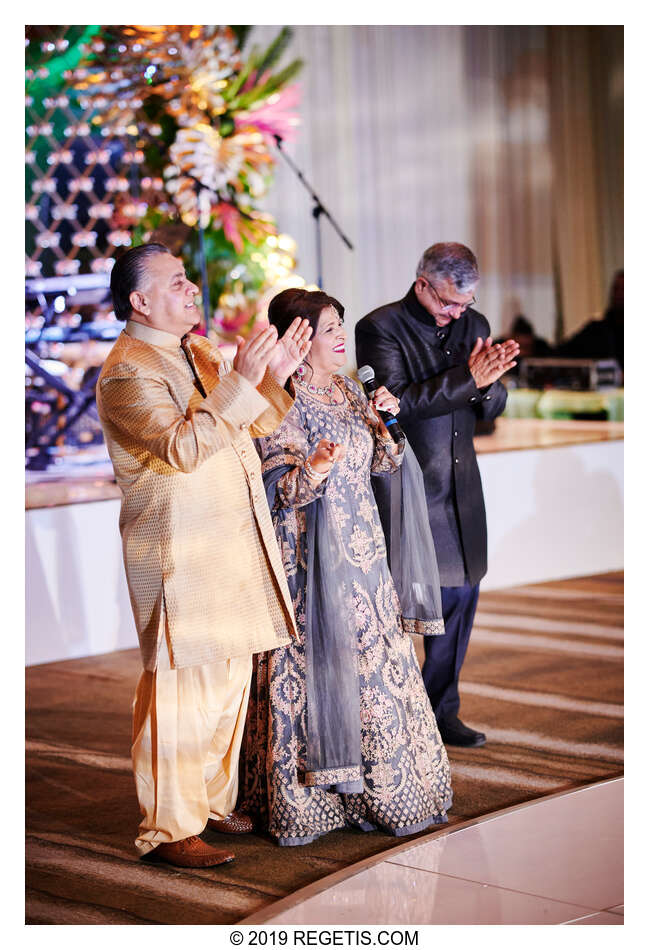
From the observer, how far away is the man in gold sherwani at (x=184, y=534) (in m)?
2.73

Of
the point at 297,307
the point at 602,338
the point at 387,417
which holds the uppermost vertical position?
the point at 602,338

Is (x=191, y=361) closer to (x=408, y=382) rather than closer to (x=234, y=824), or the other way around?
(x=408, y=382)

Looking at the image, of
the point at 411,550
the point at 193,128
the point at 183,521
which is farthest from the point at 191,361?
the point at 193,128

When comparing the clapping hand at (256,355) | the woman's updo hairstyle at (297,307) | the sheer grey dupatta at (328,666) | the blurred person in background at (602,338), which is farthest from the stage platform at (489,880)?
the blurred person in background at (602,338)

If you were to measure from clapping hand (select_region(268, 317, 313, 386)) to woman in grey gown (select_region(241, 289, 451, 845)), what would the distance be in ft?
0.51

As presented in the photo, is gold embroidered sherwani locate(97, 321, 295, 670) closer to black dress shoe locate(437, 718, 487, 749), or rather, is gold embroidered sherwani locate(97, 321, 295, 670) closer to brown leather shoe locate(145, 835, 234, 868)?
brown leather shoe locate(145, 835, 234, 868)

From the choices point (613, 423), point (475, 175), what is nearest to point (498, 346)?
point (613, 423)

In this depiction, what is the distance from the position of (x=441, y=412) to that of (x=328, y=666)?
3.07 ft

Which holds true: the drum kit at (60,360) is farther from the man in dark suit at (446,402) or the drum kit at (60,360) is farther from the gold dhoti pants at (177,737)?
the gold dhoti pants at (177,737)

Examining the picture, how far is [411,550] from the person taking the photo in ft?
10.6

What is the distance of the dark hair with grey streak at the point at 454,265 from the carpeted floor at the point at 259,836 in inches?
55.4

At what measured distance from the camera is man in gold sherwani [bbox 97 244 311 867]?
2.73 m

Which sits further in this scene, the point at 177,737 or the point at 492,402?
the point at 492,402

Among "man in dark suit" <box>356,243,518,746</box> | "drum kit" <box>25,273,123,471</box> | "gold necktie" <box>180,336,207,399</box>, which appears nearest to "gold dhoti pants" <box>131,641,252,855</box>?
"gold necktie" <box>180,336,207,399</box>
